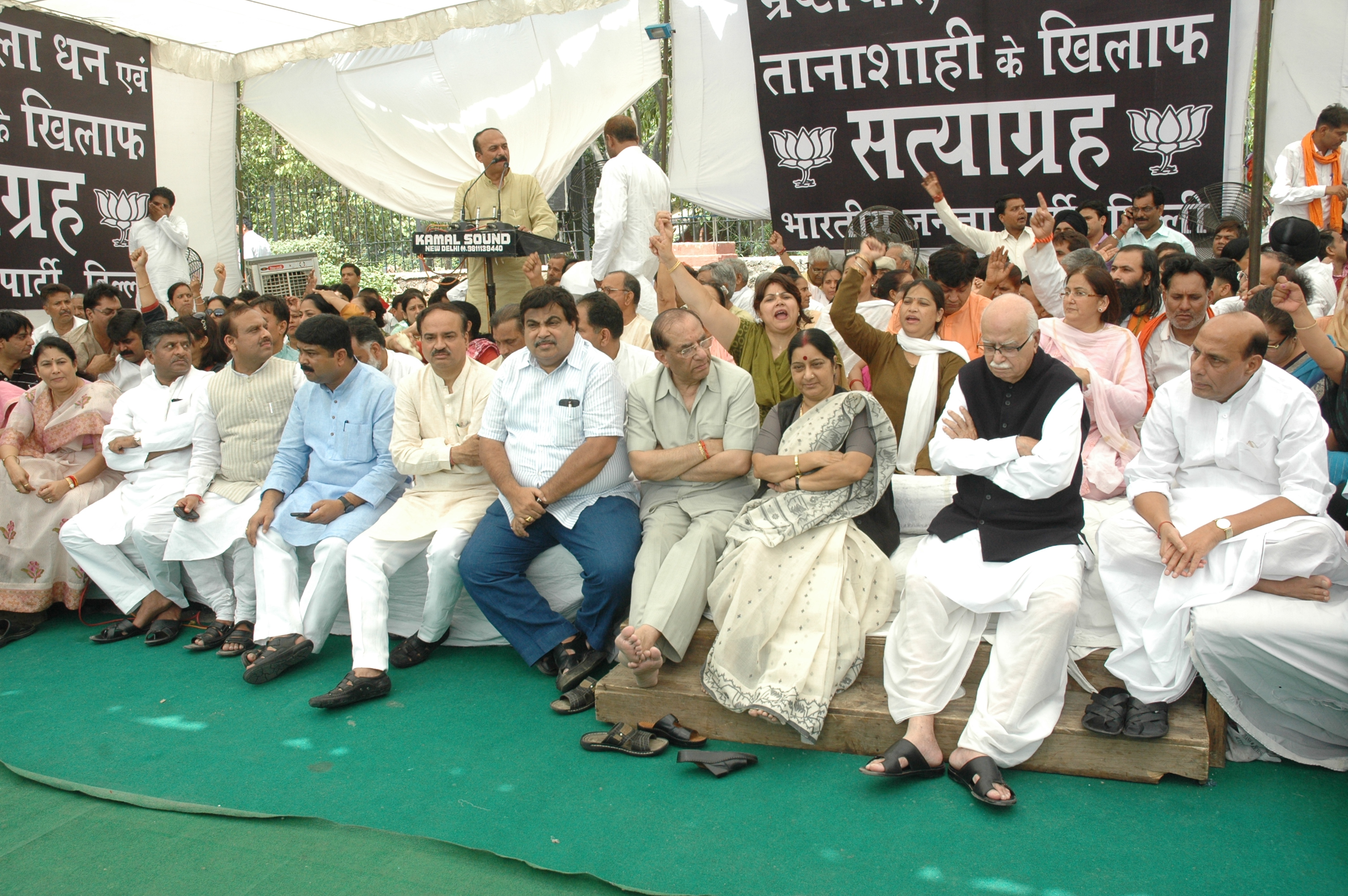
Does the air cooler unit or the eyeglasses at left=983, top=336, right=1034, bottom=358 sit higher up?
the air cooler unit

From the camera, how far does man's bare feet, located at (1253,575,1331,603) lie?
2875mm

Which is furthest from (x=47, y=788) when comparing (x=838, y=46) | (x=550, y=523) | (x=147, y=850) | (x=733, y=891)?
(x=838, y=46)

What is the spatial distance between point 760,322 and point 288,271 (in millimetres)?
6243

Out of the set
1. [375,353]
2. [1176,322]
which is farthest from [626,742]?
[1176,322]

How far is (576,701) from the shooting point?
12.1ft

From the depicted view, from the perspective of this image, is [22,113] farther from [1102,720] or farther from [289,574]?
Result: [1102,720]

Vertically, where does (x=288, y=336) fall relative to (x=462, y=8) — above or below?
below

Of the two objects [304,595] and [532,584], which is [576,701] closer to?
[532,584]

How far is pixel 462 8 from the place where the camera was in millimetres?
8180

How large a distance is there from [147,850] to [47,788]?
692 millimetres

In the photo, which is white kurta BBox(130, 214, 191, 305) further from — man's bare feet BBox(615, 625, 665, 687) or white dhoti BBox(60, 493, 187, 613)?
man's bare feet BBox(615, 625, 665, 687)

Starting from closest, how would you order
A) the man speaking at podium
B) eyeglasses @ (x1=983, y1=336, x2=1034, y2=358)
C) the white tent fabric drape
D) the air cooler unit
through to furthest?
eyeglasses @ (x1=983, y1=336, x2=1034, y2=358) < the man speaking at podium < the white tent fabric drape < the air cooler unit

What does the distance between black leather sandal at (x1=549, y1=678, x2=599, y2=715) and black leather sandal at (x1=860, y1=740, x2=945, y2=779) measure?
113 centimetres

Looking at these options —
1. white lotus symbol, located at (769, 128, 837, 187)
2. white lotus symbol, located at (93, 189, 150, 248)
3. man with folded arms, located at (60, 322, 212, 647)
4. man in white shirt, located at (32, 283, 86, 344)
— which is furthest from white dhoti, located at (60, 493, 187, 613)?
white lotus symbol, located at (93, 189, 150, 248)
